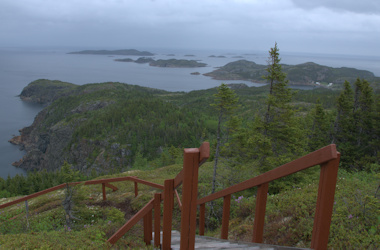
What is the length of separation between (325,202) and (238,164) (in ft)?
31.1

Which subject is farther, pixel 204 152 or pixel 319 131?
pixel 319 131

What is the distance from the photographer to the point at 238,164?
1109 centimetres

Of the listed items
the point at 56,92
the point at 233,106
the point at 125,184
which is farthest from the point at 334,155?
the point at 56,92

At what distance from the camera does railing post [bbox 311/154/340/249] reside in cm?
172

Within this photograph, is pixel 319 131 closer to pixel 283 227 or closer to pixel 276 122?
pixel 276 122

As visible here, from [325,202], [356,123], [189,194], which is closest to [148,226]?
[189,194]

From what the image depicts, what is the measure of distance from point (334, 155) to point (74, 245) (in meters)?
4.24

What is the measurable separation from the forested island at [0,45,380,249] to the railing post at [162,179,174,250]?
60.1 inches

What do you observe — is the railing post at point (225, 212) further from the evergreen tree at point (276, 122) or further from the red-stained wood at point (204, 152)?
the evergreen tree at point (276, 122)

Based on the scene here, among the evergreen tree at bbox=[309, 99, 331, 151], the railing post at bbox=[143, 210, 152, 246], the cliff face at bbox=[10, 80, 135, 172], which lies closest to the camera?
the railing post at bbox=[143, 210, 152, 246]

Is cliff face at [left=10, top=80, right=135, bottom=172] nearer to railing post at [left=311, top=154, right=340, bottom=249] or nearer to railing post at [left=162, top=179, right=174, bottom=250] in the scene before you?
railing post at [left=162, top=179, right=174, bottom=250]

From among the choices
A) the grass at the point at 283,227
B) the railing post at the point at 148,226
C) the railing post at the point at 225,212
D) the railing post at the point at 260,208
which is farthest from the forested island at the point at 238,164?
the railing post at the point at 260,208

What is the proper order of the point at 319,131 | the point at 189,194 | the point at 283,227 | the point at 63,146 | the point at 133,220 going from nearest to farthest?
1. the point at 189,194
2. the point at 133,220
3. the point at 283,227
4. the point at 319,131
5. the point at 63,146

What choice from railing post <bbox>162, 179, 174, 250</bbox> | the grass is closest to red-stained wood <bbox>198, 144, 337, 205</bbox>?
railing post <bbox>162, 179, 174, 250</bbox>
